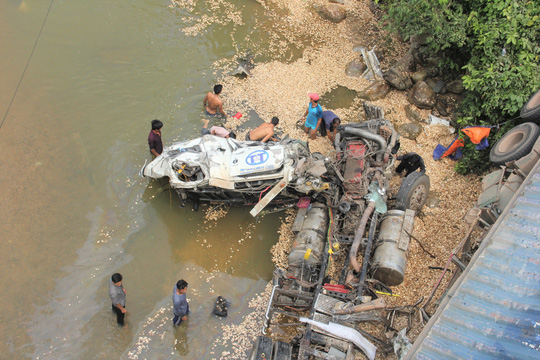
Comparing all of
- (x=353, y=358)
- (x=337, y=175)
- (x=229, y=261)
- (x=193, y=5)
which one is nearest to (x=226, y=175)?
(x=229, y=261)

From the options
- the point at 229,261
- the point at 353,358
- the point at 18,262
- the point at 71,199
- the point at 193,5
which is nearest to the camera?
the point at 353,358

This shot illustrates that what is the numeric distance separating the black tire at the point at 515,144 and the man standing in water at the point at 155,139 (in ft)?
26.2

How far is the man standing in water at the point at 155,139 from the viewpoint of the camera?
9986mm

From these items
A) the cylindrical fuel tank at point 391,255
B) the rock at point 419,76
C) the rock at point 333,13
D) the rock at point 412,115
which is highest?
the rock at point 333,13

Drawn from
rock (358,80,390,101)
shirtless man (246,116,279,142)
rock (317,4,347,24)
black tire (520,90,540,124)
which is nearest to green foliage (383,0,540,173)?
black tire (520,90,540,124)

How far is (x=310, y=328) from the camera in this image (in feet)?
23.2

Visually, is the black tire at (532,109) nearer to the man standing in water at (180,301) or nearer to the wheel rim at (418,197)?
the wheel rim at (418,197)

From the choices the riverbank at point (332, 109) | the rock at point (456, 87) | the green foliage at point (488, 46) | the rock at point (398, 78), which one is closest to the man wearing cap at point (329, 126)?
the riverbank at point (332, 109)

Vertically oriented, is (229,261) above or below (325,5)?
below

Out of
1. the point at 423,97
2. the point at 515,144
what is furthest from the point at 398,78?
the point at 515,144

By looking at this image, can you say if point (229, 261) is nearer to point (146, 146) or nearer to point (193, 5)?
point (146, 146)

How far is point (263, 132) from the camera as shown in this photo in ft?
35.9

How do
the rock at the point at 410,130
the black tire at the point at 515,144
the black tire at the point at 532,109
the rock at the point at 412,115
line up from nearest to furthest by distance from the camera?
the black tire at the point at 515,144, the black tire at the point at 532,109, the rock at the point at 410,130, the rock at the point at 412,115

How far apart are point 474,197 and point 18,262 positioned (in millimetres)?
10658
